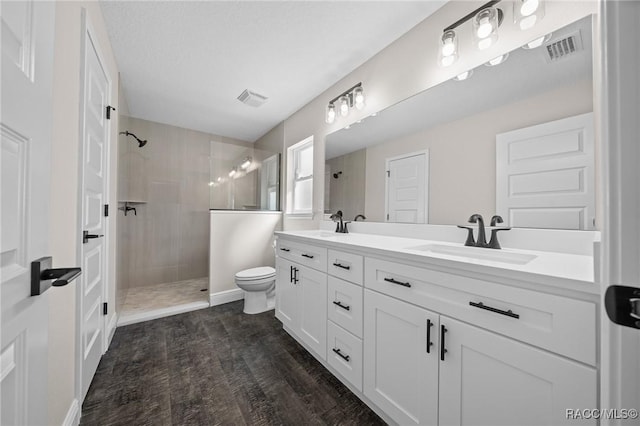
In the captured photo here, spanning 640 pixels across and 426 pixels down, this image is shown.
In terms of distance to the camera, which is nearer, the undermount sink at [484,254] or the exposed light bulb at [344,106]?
the undermount sink at [484,254]

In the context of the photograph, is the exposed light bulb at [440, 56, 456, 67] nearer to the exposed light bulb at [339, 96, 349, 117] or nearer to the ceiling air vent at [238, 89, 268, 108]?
the exposed light bulb at [339, 96, 349, 117]

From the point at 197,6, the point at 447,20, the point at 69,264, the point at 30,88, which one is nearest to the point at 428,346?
the point at 30,88

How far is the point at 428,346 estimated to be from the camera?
1.02m

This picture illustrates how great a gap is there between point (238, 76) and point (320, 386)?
268cm

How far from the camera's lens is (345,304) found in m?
1.46

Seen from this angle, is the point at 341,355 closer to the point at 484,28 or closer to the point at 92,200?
the point at 92,200

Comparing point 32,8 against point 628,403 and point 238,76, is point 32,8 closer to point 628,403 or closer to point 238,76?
point 628,403

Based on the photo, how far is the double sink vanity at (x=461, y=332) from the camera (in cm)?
72

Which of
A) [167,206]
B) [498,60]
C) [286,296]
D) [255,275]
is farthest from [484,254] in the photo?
[167,206]

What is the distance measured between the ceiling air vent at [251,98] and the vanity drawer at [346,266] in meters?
2.04

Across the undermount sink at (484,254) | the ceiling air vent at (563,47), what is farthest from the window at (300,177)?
the ceiling air vent at (563,47)

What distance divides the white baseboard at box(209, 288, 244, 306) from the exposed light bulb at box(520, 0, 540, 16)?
335 cm

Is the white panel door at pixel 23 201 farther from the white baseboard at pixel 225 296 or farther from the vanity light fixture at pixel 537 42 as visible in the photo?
the white baseboard at pixel 225 296

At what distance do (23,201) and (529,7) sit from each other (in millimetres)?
2030
